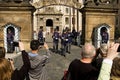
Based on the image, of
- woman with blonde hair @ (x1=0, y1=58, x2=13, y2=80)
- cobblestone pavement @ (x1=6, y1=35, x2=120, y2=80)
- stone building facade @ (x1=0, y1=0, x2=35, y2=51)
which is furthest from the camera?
stone building facade @ (x1=0, y1=0, x2=35, y2=51)

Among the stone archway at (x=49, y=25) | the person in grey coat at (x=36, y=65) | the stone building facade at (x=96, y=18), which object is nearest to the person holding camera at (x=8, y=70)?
the person in grey coat at (x=36, y=65)

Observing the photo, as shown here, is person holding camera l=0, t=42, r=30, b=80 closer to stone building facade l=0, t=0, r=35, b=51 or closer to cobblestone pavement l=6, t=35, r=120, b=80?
cobblestone pavement l=6, t=35, r=120, b=80

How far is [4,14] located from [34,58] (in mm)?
14753

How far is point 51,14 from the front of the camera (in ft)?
261

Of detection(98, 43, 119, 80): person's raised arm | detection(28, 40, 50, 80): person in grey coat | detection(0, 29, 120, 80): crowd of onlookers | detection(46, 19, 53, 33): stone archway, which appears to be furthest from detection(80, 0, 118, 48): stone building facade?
detection(46, 19, 53, 33): stone archway

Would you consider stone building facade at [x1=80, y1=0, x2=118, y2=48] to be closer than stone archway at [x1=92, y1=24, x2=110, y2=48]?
No

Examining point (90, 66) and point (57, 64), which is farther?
point (57, 64)

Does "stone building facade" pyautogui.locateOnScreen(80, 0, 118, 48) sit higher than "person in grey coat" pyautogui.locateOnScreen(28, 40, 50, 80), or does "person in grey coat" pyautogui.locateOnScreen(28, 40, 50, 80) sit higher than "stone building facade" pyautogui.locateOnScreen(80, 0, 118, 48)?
"stone building facade" pyautogui.locateOnScreen(80, 0, 118, 48)

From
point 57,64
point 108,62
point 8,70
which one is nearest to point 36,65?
point 8,70

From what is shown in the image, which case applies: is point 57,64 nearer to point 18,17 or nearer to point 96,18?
point 18,17

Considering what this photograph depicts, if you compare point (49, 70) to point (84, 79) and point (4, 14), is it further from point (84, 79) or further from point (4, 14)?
point (84, 79)

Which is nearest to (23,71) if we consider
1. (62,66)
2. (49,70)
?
(49,70)

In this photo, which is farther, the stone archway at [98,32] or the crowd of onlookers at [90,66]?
the stone archway at [98,32]

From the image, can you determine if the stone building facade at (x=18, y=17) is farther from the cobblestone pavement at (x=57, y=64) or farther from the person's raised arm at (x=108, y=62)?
the person's raised arm at (x=108, y=62)
